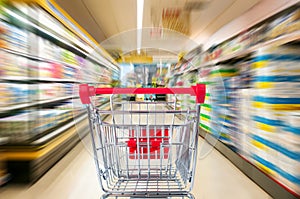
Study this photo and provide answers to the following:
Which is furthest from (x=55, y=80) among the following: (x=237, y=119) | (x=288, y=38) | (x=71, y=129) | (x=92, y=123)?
(x=288, y=38)

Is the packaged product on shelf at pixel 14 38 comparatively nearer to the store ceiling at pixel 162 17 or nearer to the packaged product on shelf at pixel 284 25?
the store ceiling at pixel 162 17

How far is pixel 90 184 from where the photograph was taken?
59.9 inches

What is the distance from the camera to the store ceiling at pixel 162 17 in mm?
2443

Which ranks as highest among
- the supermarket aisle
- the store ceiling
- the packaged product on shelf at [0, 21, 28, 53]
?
the store ceiling

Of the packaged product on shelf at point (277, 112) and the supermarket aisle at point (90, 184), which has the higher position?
the packaged product on shelf at point (277, 112)

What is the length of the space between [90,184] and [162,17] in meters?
2.76

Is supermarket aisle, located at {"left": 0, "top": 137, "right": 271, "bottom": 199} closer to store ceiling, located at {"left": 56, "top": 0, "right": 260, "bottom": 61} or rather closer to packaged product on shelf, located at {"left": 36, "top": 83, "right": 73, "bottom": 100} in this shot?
packaged product on shelf, located at {"left": 36, "top": 83, "right": 73, "bottom": 100}

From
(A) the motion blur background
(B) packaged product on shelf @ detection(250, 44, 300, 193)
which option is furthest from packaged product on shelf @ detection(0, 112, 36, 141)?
(B) packaged product on shelf @ detection(250, 44, 300, 193)

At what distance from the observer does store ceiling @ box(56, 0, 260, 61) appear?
2.44 meters

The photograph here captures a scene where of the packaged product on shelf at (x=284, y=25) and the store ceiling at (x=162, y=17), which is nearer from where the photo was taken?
the packaged product on shelf at (x=284, y=25)

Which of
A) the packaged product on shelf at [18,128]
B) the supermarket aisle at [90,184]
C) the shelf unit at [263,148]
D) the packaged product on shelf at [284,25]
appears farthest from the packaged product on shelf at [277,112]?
the packaged product on shelf at [18,128]

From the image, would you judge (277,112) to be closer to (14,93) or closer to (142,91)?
(142,91)

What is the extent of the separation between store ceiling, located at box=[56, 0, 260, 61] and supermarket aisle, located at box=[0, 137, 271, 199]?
1.28 m

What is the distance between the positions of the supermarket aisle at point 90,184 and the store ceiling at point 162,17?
1280mm
